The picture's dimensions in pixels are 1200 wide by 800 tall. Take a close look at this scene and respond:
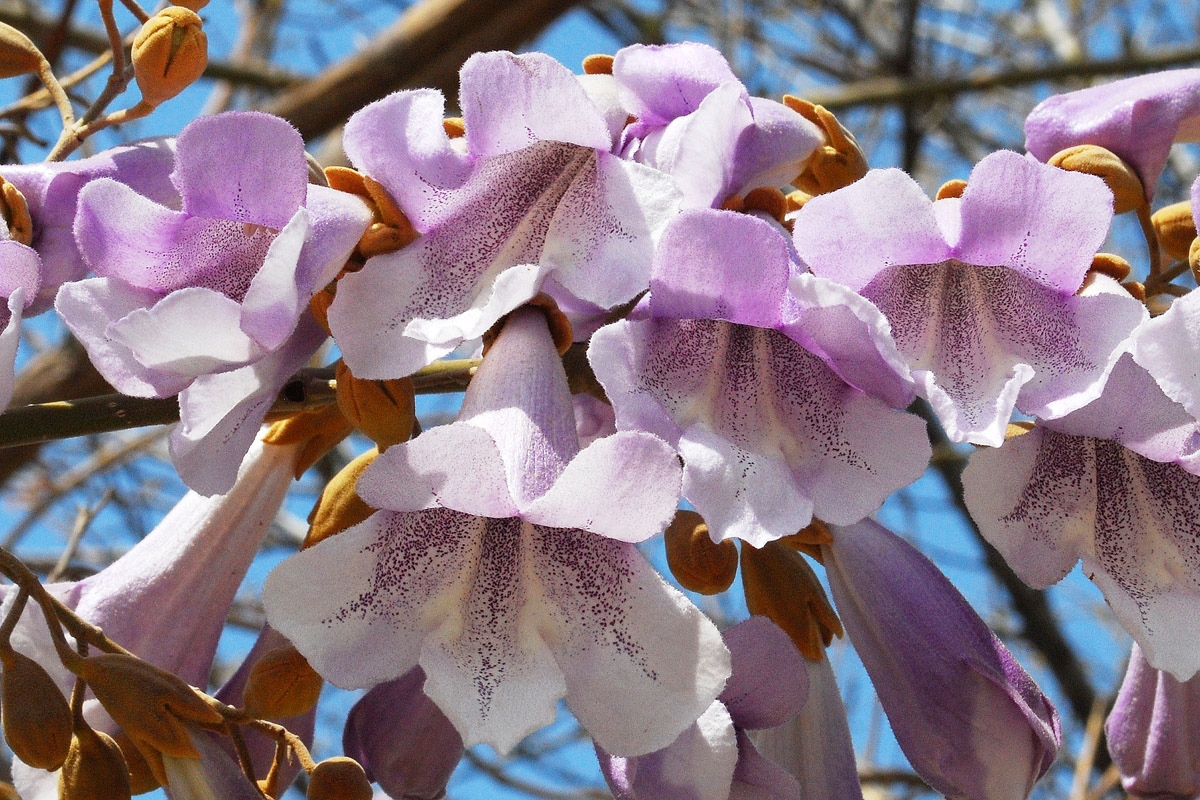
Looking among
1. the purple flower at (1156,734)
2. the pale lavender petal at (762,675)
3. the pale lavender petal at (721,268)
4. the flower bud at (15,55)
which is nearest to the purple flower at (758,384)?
the pale lavender petal at (721,268)

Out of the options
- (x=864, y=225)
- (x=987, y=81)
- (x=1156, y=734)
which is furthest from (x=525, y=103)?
(x=987, y=81)

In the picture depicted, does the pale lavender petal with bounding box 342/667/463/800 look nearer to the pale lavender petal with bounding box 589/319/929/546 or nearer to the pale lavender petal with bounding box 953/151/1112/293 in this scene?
the pale lavender petal with bounding box 589/319/929/546

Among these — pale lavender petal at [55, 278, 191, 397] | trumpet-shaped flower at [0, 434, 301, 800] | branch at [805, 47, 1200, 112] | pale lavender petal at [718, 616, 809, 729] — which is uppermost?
pale lavender petal at [55, 278, 191, 397]

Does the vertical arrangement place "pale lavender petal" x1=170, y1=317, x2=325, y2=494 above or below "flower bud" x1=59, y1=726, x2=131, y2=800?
above

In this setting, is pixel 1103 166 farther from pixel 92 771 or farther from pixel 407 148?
pixel 92 771

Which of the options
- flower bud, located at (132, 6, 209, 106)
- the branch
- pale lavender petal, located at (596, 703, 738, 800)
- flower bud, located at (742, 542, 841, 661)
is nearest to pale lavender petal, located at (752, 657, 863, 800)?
flower bud, located at (742, 542, 841, 661)

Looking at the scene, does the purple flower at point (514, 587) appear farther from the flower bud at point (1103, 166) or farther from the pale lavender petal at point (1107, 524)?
the flower bud at point (1103, 166)

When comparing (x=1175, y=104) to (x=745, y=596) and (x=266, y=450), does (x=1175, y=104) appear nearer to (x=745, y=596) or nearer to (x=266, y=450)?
(x=745, y=596)
